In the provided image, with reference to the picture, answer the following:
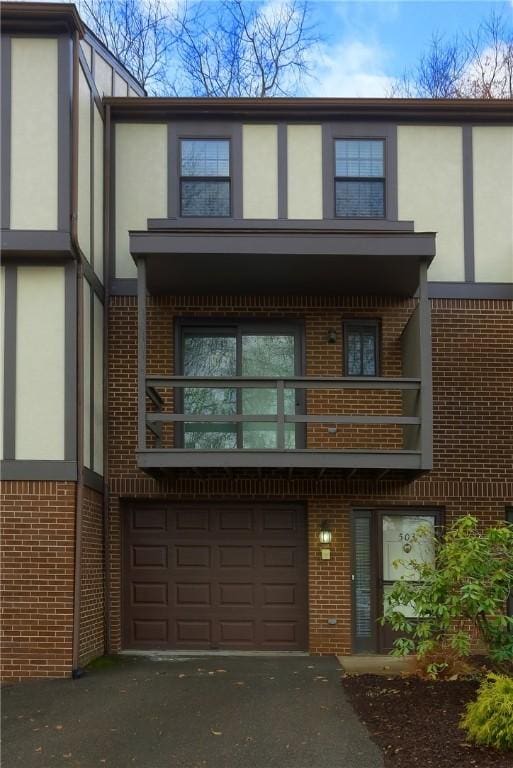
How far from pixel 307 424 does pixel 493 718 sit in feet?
18.5

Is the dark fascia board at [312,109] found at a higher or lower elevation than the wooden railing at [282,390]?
higher

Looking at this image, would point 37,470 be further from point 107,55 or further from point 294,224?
point 107,55

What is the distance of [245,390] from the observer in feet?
41.3

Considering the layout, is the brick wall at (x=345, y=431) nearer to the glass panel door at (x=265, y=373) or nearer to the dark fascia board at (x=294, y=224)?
the glass panel door at (x=265, y=373)

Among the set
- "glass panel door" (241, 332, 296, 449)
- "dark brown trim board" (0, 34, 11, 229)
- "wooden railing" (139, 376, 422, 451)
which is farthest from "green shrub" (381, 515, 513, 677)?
"dark brown trim board" (0, 34, 11, 229)

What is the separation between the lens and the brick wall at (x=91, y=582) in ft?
35.9

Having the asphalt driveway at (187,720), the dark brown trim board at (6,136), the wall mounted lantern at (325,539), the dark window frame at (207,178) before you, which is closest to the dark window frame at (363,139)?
the dark window frame at (207,178)

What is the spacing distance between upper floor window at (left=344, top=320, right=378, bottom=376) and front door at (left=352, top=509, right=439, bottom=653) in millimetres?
1932

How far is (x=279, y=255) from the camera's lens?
11.3 m

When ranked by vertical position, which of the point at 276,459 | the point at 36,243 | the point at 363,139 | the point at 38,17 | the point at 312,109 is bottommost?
the point at 276,459

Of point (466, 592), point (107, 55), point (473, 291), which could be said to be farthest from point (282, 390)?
point (107, 55)

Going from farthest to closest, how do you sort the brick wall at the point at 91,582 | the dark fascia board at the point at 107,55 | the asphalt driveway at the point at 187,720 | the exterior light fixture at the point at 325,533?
the dark fascia board at the point at 107,55, the exterior light fixture at the point at 325,533, the brick wall at the point at 91,582, the asphalt driveway at the point at 187,720

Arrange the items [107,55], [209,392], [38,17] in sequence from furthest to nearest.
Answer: [107,55] < [209,392] < [38,17]

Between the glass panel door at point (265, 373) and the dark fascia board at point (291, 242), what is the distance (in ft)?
5.87
